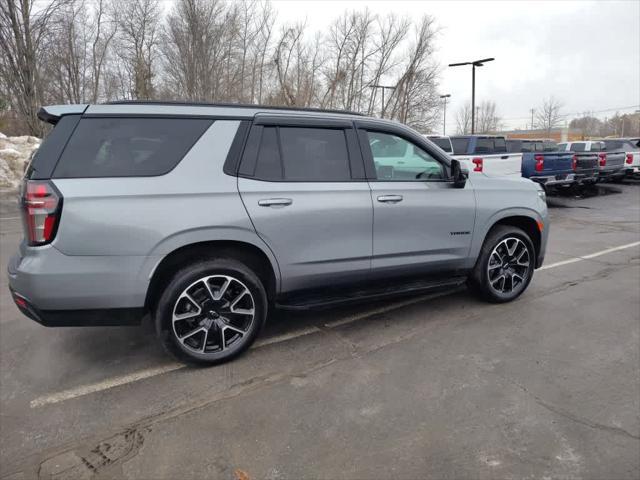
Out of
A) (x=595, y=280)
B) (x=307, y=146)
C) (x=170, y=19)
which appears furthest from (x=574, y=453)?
(x=170, y=19)

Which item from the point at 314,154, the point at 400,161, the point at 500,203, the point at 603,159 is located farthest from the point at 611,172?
the point at 314,154

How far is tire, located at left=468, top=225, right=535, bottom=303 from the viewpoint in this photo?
444cm

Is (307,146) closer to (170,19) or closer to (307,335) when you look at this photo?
(307,335)

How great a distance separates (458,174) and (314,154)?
1444 millimetres

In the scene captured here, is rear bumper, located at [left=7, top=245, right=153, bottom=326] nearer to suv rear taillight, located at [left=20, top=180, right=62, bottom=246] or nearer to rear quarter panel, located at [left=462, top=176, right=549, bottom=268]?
suv rear taillight, located at [left=20, top=180, right=62, bottom=246]

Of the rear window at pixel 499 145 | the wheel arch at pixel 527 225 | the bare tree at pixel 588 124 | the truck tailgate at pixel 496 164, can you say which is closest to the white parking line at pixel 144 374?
the wheel arch at pixel 527 225

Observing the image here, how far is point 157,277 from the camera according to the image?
311 centimetres

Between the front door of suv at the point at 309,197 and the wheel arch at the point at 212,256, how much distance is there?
0.33ft

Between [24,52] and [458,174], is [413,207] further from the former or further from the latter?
[24,52]

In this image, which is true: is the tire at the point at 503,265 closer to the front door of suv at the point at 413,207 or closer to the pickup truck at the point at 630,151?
the front door of suv at the point at 413,207

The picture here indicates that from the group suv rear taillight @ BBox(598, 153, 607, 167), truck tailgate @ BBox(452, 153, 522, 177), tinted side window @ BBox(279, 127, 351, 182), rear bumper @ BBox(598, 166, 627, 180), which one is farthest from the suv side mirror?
suv rear taillight @ BBox(598, 153, 607, 167)

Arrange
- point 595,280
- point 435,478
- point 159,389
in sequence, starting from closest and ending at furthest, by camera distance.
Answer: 1. point 435,478
2. point 159,389
3. point 595,280

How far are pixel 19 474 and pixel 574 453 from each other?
9.48 feet

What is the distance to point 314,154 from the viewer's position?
358 centimetres
